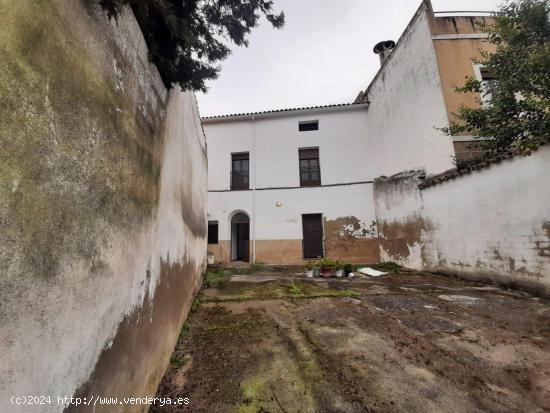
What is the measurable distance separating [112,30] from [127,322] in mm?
1849

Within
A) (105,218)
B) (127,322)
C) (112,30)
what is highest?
(112,30)

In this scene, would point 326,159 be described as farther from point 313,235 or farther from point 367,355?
point 367,355

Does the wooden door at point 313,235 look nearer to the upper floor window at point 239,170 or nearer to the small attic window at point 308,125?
the upper floor window at point 239,170

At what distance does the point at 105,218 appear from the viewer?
1308 mm

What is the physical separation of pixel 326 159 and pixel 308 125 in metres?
2.00

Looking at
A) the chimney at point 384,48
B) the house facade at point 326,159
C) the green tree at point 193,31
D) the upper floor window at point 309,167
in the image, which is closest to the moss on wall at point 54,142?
the green tree at point 193,31

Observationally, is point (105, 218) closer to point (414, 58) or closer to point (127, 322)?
point (127, 322)

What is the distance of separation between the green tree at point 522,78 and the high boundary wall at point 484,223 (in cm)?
43

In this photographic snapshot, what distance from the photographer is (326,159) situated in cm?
1069

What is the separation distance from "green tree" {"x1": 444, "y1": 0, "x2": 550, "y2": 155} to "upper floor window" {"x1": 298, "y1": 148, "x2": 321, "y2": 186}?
6291mm

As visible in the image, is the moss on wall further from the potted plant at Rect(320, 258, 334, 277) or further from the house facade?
the house facade

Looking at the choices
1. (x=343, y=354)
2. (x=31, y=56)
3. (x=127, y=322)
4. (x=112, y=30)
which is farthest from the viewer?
(x=343, y=354)

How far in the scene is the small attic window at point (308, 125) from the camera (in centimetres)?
1114

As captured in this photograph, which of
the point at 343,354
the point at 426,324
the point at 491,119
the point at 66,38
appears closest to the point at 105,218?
the point at 66,38
